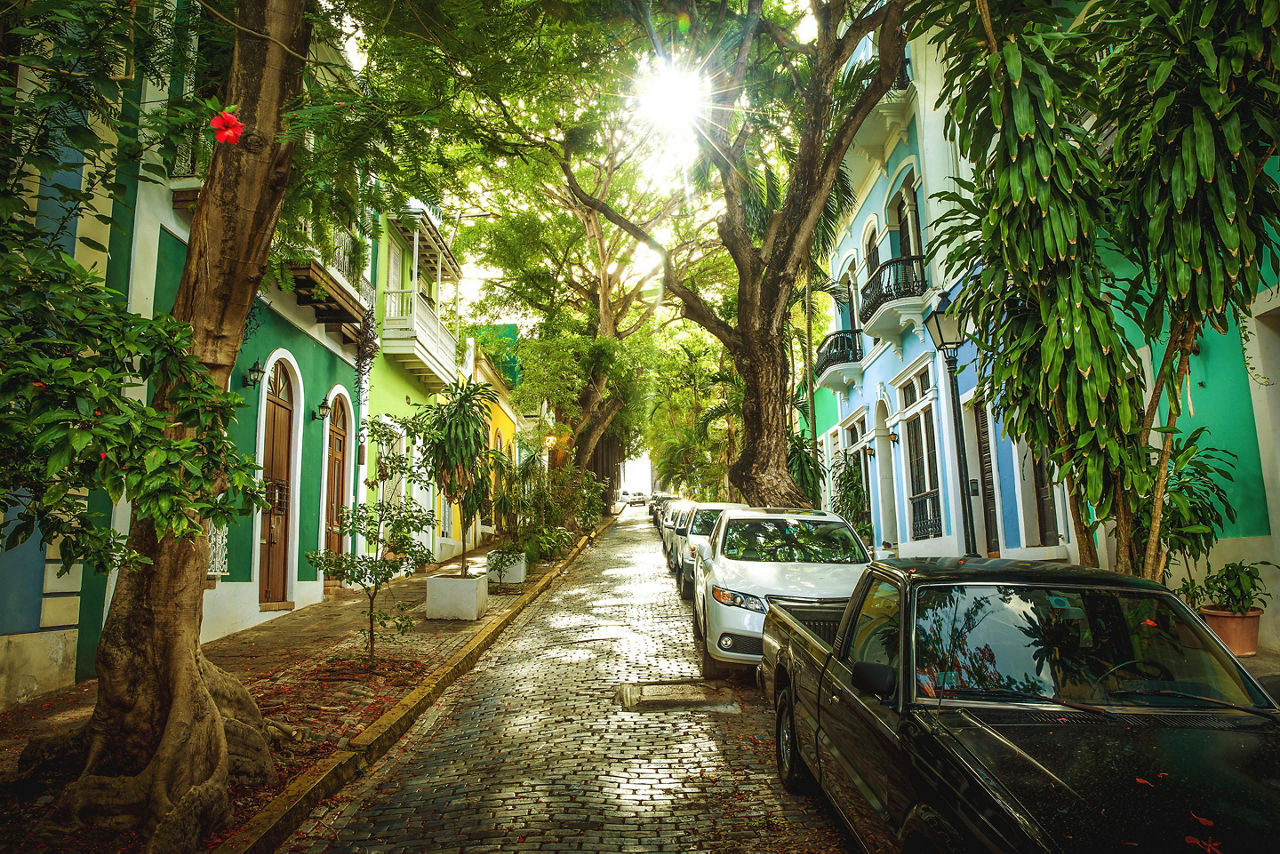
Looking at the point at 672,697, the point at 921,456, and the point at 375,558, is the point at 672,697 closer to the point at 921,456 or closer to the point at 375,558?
the point at 375,558

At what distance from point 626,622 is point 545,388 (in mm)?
12247

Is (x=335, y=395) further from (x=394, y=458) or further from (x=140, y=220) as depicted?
(x=140, y=220)

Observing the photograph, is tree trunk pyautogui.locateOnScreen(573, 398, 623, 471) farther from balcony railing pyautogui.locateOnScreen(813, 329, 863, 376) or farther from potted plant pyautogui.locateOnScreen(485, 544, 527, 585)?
potted plant pyautogui.locateOnScreen(485, 544, 527, 585)

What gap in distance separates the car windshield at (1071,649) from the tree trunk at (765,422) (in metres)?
8.80

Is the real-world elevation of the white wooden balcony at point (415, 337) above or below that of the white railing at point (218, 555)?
above

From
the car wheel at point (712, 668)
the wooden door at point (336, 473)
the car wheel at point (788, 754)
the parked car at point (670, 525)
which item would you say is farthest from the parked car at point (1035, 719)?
the parked car at point (670, 525)

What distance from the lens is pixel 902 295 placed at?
15.5 m

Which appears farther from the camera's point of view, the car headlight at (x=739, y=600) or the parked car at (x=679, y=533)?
the parked car at (x=679, y=533)

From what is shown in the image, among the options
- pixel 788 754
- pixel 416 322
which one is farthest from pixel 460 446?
pixel 788 754

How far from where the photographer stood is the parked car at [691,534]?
12.7 metres

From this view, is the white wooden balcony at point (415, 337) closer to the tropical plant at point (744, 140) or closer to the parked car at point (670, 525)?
the tropical plant at point (744, 140)

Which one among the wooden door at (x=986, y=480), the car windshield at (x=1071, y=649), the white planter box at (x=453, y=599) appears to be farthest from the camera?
the wooden door at (x=986, y=480)

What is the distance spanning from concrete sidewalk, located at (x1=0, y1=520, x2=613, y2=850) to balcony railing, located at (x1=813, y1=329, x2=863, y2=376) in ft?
41.3

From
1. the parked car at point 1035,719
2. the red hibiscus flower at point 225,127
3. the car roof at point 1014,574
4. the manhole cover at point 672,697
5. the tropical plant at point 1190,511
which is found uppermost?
the red hibiscus flower at point 225,127
